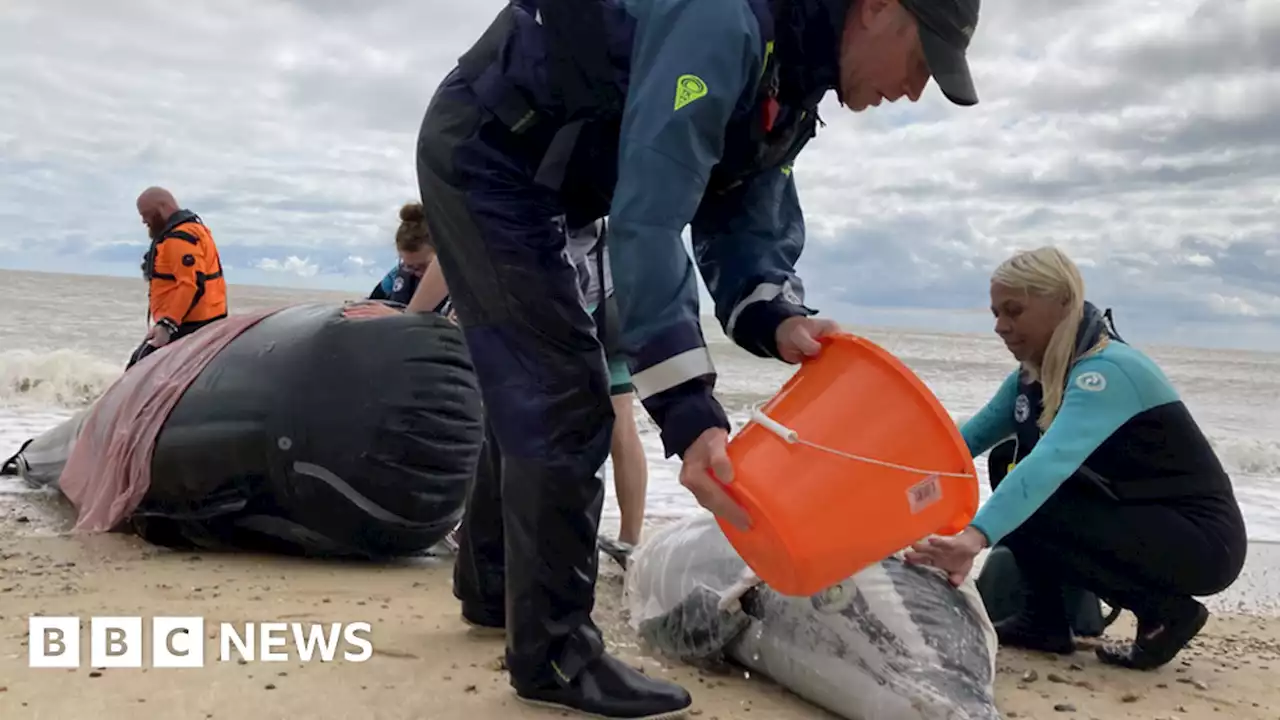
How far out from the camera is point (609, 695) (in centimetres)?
238

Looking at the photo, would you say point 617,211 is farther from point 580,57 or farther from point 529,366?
point 529,366

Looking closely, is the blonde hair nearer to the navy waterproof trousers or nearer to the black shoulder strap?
the navy waterproof trousers

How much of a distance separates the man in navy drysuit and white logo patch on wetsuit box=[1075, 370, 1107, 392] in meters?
1.01

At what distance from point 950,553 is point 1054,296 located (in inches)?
36.7

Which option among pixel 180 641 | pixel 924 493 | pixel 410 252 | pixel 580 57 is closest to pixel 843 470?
pixel 924 493

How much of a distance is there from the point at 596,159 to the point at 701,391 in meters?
0.67

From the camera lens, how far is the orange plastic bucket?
200 cm

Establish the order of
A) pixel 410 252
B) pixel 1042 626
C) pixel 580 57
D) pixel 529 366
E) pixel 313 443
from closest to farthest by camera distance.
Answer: pixel 580 57 → pixel 529 366 → pixel 1042 626 → pixel 313 443 → pixel 410 252

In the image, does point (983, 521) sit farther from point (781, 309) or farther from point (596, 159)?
point (596, 159)

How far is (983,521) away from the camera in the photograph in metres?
2.84

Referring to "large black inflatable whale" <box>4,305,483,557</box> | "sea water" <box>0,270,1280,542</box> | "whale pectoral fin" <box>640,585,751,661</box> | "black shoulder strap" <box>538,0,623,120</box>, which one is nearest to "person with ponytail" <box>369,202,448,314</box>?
"large black inflatable whale" <box>4,305,483,557</box>

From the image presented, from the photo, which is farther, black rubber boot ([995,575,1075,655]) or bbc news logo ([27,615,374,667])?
black rubber boot ([995,575,1075,655])

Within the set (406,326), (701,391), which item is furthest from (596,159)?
(406,326)

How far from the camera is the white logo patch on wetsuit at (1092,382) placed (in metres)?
3.00
